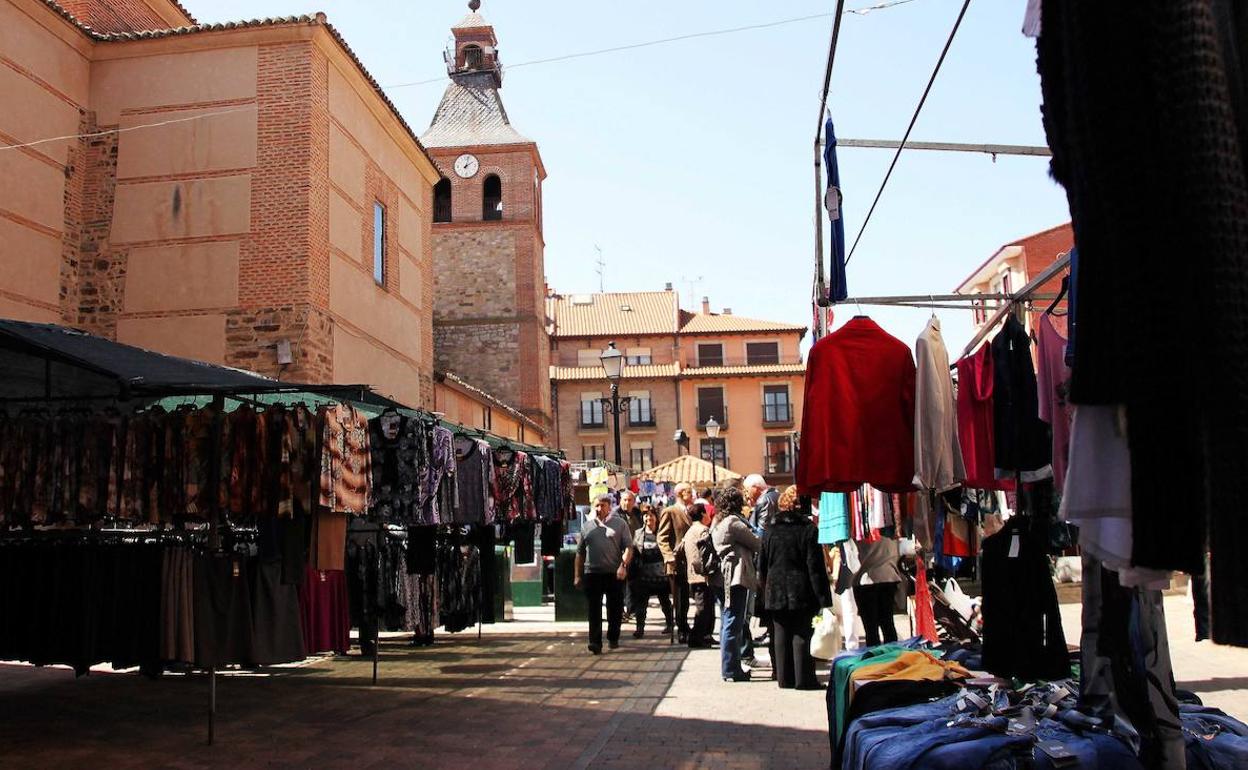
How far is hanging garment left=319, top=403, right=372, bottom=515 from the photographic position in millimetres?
8547

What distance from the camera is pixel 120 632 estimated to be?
8.66 metres

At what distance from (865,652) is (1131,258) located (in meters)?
4.50

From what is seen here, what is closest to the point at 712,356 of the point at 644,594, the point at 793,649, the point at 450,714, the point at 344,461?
the point at 644,594

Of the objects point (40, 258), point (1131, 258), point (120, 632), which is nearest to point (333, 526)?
point (120, 632)

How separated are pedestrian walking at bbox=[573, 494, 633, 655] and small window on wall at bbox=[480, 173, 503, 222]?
36.3 m

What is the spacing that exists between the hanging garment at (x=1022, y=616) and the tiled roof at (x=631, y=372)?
64283mm

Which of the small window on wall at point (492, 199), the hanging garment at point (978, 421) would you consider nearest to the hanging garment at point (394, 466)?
the hanging garment at point (978, 421)

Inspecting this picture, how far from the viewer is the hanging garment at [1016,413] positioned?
5305mm

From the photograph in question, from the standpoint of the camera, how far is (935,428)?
230 inches

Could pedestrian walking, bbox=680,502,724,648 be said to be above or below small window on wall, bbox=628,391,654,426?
below

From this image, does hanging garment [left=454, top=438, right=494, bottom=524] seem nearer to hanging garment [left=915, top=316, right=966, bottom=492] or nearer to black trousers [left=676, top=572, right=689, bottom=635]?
black trousers [left=676, top=572, right=689, bottom=635]

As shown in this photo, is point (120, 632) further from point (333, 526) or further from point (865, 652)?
point (865, 652)

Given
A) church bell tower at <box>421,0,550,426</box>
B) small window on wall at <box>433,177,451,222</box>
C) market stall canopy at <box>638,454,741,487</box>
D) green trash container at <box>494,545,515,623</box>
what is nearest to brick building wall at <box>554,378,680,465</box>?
church bell tower at <box>421,0,550,426</box>

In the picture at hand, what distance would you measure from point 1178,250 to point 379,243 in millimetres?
22594
